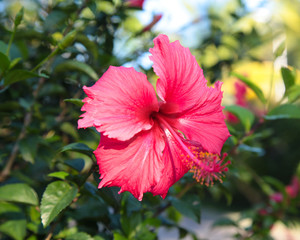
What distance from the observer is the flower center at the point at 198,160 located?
2.48ft

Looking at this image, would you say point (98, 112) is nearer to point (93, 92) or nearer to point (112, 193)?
point (93, 92)

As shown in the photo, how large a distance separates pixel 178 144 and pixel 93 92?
0.27 meters

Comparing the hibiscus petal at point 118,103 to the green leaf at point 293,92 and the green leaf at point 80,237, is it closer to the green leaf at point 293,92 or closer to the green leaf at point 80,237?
the green leaf at point 80,237

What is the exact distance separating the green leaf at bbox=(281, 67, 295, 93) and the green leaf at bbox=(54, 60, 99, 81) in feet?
2.18

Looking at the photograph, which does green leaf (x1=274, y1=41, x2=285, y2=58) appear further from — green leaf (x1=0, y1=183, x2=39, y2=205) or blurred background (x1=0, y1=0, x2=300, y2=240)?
green leaf (x1=0, y1=183, x2=39, y2=205)

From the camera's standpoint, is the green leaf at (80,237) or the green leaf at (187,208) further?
the green leaf at (187,208)

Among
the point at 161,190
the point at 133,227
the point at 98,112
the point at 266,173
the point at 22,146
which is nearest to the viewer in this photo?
the point at 98,112

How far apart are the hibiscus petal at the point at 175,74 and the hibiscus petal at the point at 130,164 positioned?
13 centimetres

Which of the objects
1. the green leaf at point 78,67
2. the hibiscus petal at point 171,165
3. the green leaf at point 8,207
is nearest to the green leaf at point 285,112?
the hibiscus petal at point 171,165

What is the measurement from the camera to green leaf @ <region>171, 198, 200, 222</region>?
1.07 m

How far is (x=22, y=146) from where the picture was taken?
3.73 ft

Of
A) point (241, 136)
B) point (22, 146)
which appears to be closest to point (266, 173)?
point (241, 136)

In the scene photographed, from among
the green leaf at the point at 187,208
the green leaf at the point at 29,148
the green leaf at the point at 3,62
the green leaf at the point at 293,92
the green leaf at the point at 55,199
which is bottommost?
the green leaf at the point at 187,208

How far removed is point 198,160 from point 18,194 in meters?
0.59
